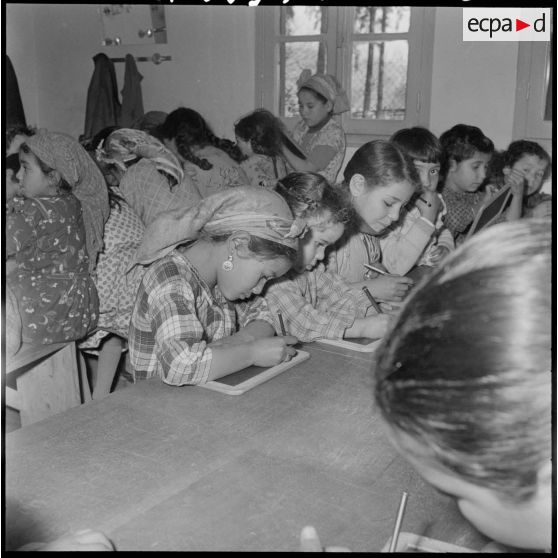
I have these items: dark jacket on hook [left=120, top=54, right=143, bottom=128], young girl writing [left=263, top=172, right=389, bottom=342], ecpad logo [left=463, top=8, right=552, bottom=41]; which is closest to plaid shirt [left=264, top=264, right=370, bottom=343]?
young girl writing [left=263, top=172, right=389, bottom=342]

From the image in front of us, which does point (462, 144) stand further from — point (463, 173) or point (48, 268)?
point (48, 268)

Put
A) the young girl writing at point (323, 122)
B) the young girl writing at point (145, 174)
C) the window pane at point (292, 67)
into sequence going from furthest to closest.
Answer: the window pane at point (292, 67) < the young girl writing at point (323, 122) < the young girl writing at point (145, 174)

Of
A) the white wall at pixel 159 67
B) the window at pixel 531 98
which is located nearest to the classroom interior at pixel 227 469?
the window at pixel 531 98

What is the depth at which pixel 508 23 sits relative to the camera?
88 cm

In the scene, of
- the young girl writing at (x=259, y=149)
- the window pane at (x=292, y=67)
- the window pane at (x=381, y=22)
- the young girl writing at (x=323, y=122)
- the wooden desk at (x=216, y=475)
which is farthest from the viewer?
the window pane at (x=292, y=67)

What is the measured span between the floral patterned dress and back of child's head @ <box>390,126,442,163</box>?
1.14 m

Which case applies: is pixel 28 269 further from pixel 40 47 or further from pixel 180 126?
pixel 40 47

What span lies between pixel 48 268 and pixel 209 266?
0.76m

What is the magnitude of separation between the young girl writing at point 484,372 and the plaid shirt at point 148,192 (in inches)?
75.2

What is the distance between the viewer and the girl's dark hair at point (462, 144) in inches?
109

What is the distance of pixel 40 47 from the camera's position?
419cm

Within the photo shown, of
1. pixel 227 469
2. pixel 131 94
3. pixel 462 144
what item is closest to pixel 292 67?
pixel 131 94

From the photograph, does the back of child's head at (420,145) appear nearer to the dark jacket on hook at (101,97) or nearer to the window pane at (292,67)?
the window pane at (292,67)

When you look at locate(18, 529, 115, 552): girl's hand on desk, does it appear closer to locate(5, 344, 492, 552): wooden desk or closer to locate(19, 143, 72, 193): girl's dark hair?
locate(5, 344, 492, 552): wooden desk
